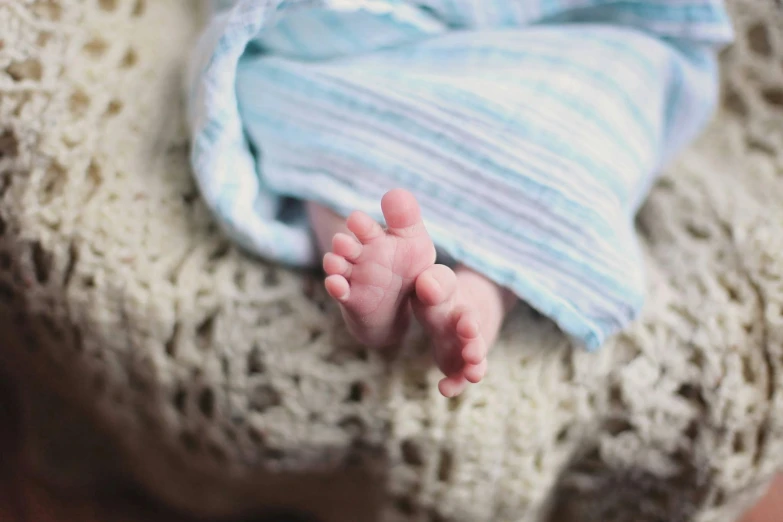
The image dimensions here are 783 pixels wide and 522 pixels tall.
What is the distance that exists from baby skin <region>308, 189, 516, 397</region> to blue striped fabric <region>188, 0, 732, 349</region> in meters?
0.08

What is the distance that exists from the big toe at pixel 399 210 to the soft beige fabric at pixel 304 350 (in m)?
0.13

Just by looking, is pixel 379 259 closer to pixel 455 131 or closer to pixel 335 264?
pixel 335 264

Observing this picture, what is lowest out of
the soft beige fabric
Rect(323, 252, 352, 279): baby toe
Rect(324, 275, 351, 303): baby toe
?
the soft beige fabric

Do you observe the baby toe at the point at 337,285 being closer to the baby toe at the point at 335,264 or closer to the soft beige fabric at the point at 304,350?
the baby toe at the point at 335,264

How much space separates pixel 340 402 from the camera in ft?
1.74

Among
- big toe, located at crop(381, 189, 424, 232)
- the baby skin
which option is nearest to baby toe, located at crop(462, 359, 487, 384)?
the baby skin

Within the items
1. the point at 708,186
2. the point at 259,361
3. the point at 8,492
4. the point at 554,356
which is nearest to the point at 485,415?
the point at 554,356

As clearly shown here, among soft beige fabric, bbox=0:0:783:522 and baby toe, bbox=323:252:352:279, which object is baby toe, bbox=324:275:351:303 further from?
soft beige fabric, bbox=0:0:783:522

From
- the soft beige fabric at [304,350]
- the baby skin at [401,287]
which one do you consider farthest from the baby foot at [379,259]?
the soft beige fabric at [304,350]

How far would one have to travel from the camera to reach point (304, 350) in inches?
20.6

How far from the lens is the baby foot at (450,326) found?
1.37 ft

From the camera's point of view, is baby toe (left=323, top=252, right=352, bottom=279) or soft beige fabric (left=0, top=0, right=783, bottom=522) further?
soft beige fabric (left=0, top=0, right=783, bottom=522)

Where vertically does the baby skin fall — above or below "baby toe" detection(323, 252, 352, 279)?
below

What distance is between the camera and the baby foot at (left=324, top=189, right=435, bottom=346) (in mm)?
407
